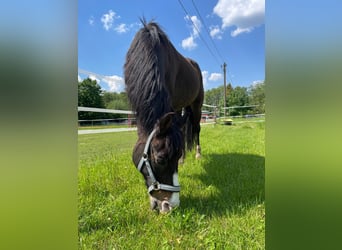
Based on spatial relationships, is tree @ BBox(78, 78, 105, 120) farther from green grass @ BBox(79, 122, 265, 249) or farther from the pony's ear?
the pony's ear

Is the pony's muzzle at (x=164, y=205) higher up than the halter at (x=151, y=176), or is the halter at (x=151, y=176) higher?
the halter at (x=151, y=176)

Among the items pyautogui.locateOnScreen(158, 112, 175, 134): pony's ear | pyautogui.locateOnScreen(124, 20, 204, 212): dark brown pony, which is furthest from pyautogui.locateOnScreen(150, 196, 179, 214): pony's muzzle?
pyautogui.locateOnScreen(158, 112, 175, 134): pony's ear

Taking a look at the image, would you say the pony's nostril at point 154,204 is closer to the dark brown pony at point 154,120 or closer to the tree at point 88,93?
the dark brown pony at point 154,120

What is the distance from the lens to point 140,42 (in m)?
2.05

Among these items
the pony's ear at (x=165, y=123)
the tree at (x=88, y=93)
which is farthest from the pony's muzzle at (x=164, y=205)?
the tree at (x=88, y=93)

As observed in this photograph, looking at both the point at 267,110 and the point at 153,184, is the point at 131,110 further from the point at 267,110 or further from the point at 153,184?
the point at 267,110

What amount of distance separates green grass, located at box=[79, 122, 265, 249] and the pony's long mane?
1.34ft

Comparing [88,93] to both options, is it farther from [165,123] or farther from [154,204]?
[154,204]

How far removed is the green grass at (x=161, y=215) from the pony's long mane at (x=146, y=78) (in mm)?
410

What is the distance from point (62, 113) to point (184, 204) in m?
1.43

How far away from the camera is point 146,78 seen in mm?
1795

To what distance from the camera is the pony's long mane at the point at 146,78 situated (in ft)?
5.59

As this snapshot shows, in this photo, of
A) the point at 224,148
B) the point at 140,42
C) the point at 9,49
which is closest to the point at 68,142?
the point at 9,49

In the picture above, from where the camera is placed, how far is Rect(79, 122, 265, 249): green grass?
4.07 feet
